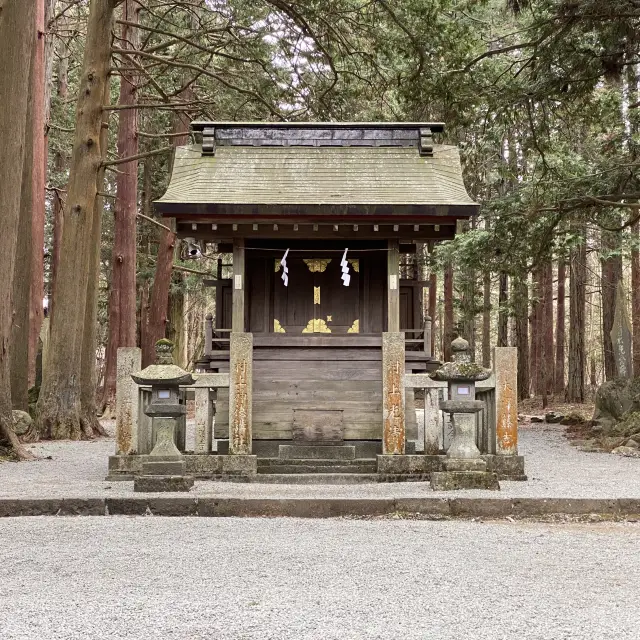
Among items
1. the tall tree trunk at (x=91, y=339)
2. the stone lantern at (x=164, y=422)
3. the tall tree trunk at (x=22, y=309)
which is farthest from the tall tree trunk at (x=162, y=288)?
the stone lantern at (x=164, y=422)

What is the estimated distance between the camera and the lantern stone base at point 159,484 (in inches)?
329

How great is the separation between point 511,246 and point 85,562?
13.4 meters

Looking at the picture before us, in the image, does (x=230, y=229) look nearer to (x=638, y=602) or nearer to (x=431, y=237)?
(x=431, y=237)

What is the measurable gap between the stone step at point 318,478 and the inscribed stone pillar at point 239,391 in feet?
1.50

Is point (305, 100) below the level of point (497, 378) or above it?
above

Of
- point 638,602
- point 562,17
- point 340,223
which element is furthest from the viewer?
point 562,17

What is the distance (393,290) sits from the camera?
11.4 meters

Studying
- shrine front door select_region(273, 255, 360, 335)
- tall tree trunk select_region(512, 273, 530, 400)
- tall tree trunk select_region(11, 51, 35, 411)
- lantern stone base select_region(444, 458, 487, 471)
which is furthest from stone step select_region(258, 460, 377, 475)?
tall tree trunk select_region(512, 273, 530, 400)

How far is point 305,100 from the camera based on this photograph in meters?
17.9

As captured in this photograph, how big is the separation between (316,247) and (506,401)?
425 centimetres

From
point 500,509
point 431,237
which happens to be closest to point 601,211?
point 431,237

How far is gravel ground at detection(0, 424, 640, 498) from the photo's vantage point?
801 cm

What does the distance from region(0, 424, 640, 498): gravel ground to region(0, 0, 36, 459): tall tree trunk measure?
1.32 m

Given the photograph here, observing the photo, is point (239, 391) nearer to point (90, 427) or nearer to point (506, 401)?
point (506, 401)
